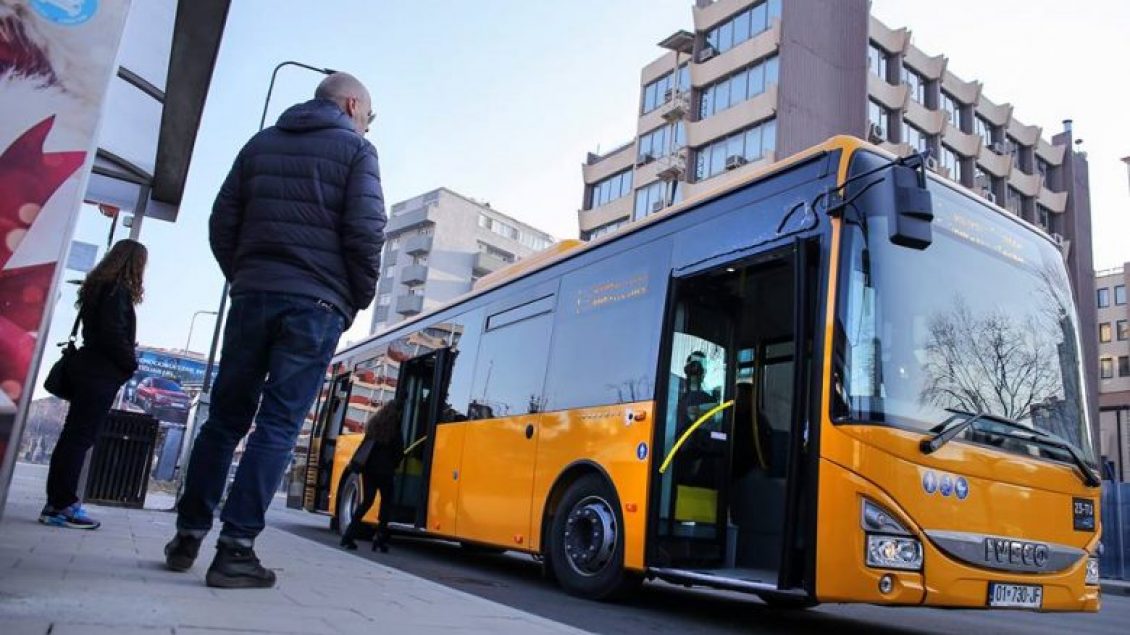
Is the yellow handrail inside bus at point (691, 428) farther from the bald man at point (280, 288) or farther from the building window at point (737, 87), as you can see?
the building window at point (737, 87)

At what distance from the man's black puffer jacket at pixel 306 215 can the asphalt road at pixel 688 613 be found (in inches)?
110

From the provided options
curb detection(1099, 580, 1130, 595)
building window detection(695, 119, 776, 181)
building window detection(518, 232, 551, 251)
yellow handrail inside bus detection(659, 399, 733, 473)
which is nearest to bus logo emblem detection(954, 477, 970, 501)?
yellow handrail inside bus detection(659, 399, 733, 473)

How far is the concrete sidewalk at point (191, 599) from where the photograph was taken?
8.24ft

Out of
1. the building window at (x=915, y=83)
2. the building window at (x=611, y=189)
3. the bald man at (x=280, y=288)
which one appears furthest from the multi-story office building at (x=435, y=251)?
the bald man at (x=280, y=288)

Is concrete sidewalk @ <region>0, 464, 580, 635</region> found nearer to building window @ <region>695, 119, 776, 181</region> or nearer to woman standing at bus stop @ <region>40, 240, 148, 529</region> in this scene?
woman standing at bus stop @ <region>40, 240, 148, 529</region>

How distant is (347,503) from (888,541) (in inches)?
342

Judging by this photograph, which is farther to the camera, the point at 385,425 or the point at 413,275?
the point at 413,275

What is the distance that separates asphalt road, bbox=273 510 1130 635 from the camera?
19.5ft

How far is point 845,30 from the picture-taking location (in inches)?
1580

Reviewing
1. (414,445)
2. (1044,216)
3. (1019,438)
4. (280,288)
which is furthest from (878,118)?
(280,288)

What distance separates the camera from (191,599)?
9.83 ft

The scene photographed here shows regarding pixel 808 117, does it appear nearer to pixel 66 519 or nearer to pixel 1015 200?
pixel 1015 200

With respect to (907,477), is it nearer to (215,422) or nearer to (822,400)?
(822,400)

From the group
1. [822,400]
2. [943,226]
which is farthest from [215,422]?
[943,226]
